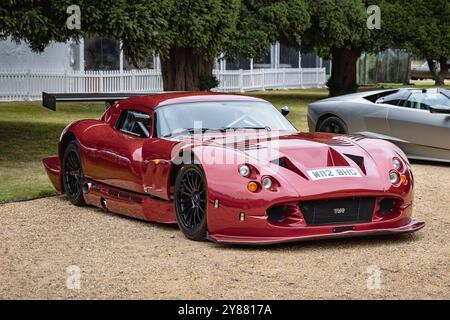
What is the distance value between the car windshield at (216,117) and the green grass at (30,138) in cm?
263

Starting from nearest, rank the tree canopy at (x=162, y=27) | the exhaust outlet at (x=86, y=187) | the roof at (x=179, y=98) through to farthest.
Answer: the roof at (x=179, y=98), the exhaust outlet at (x=86, y=187), the tree canopy at (x=162, y=27)

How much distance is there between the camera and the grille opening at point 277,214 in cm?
839

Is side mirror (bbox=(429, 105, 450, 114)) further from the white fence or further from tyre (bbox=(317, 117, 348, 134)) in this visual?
the white fence

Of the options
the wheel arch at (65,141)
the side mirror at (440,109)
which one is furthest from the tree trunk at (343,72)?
the wheel arch at (65,141)

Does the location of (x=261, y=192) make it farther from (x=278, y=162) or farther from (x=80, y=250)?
(x=80, y=250)

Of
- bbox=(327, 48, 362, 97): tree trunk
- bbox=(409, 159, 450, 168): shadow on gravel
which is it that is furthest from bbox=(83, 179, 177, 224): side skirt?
bbox=(327, 48, 362, 97): tree trunk

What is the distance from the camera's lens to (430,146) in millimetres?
15148

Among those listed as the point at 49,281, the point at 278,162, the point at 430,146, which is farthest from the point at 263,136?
the point at 430,146

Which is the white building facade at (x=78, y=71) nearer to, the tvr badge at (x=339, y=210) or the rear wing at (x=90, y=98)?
the rear wing at (x=90, y=98)

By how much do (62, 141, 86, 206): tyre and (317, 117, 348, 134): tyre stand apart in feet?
20.3

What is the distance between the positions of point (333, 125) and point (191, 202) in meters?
7.98

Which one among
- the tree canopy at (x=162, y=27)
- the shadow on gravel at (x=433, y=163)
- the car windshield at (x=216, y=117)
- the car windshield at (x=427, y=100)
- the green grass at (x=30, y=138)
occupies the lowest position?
the shadow on gravel at (x=433, y=163)

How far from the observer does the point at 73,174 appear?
11.2m
